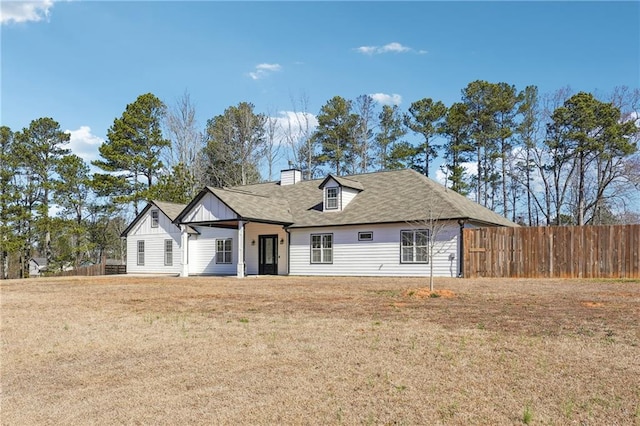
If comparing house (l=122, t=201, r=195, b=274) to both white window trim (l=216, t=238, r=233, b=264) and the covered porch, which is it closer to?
the covered porch

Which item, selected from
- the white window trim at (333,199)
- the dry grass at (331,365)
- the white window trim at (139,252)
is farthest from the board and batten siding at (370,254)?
the white window trim at (139,252)

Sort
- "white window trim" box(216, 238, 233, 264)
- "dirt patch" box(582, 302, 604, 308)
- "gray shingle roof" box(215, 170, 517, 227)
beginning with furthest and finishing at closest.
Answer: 1. "white window trim" box(216, 238, 233, 264)
2. "gray shingle roof" box(215, 170, 517, 227)
3. "dirt patch" box(582, 302, 604, 308)

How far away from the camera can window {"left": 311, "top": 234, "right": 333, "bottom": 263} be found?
25.6m

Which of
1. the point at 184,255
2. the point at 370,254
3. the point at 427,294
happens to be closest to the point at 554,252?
the point at 370,254

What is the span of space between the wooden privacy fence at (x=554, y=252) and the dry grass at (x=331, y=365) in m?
8.99

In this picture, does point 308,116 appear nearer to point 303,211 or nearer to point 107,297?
point 303,211

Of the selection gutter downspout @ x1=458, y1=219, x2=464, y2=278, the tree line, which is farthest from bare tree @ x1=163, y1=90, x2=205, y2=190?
gutter downspout @ x1=458, y1=219, x2=464, y2=278

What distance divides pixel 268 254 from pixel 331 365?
22148mm

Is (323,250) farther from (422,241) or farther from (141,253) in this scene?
(141,253)

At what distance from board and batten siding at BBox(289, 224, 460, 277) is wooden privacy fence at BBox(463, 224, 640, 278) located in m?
1.04

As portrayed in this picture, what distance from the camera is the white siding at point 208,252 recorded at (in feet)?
96.2

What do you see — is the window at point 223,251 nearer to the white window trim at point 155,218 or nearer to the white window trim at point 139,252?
the white window trim at point 155,218

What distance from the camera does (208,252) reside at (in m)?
30.3

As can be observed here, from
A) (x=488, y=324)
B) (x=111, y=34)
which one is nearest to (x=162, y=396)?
(x=488, y=324)
